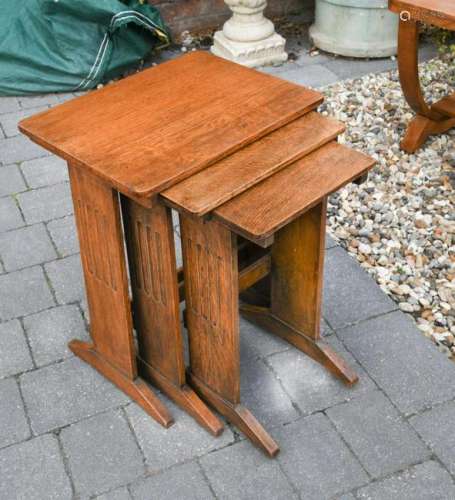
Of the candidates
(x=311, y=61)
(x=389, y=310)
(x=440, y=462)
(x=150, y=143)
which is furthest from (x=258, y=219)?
(x=311, y=61)

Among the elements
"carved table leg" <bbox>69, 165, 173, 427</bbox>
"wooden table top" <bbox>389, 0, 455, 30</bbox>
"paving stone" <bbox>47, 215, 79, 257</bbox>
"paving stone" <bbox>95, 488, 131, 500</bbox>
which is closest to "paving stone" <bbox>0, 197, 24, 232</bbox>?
"paving stone" <bbox>47, 215, 79, 257</bbox>

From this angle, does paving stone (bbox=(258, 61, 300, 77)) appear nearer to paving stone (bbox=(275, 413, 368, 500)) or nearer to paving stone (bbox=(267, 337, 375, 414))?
paving stone (bbox=(267, 337, 375, 414))

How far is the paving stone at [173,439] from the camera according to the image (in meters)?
2.48

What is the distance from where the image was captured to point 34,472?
2.44 metres

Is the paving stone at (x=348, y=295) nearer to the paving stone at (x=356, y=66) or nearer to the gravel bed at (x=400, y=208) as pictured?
the gravel bed at (x=400, y=208)

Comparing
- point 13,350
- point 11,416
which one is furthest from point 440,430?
point 13,350

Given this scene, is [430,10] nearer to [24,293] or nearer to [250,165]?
[250,165]

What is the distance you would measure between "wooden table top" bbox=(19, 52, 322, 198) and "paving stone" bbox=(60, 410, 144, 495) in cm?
99

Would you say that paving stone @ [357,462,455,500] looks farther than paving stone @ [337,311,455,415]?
No

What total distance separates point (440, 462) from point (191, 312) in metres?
0.97

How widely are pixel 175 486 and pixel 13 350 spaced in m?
0.94

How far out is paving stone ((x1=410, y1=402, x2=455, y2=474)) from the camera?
248 centimetres

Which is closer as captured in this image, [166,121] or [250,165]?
[250,165]

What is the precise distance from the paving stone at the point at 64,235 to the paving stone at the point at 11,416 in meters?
0.84
